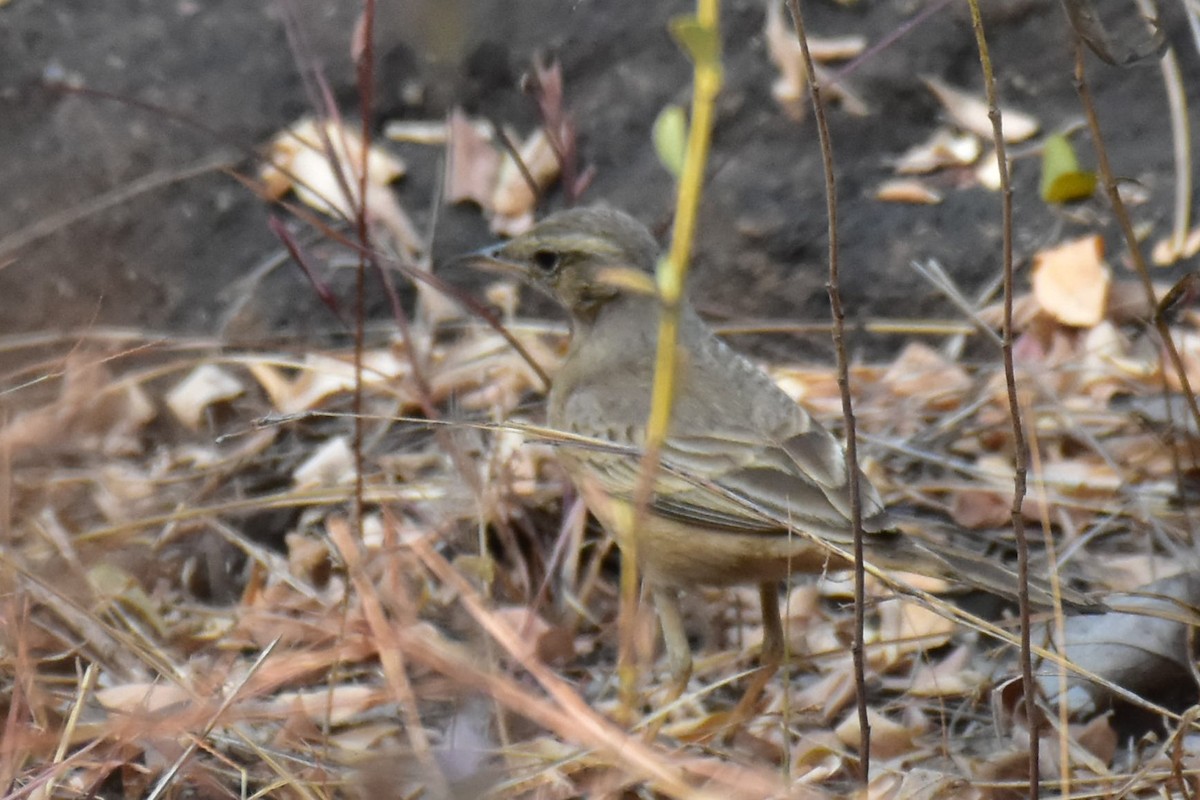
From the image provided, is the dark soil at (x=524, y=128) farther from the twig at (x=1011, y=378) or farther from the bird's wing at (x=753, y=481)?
the twig at (x=1011, y=378)

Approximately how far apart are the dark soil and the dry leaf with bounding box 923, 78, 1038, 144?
2.5 inches

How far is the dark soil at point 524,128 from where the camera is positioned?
21.9ft

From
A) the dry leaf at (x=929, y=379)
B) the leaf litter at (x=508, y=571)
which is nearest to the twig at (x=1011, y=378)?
the leaf litter at (x=508, y=571)

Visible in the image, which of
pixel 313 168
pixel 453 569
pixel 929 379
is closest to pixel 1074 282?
pixel 929 379

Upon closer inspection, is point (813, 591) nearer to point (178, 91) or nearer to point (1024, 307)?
point (1024, 307)

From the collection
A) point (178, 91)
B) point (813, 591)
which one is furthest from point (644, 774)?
point (178, 91)

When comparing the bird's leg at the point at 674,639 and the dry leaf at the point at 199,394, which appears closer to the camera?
the bird's leg at the point at 674,639

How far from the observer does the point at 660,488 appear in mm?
4512

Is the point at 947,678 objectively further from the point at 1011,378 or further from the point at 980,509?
the point at 1011,378

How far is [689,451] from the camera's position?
4.67 meters

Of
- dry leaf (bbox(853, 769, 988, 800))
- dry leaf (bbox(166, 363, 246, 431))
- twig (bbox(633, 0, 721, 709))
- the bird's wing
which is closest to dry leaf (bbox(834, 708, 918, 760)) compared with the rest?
dry leaf (bbox(853, 769, 988, 800))

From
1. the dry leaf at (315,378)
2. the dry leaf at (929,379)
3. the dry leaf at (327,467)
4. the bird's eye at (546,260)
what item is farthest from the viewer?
the dry leaf at (315,378)

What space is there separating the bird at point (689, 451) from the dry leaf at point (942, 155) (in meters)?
2.29

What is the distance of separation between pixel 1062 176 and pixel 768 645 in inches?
87.2
